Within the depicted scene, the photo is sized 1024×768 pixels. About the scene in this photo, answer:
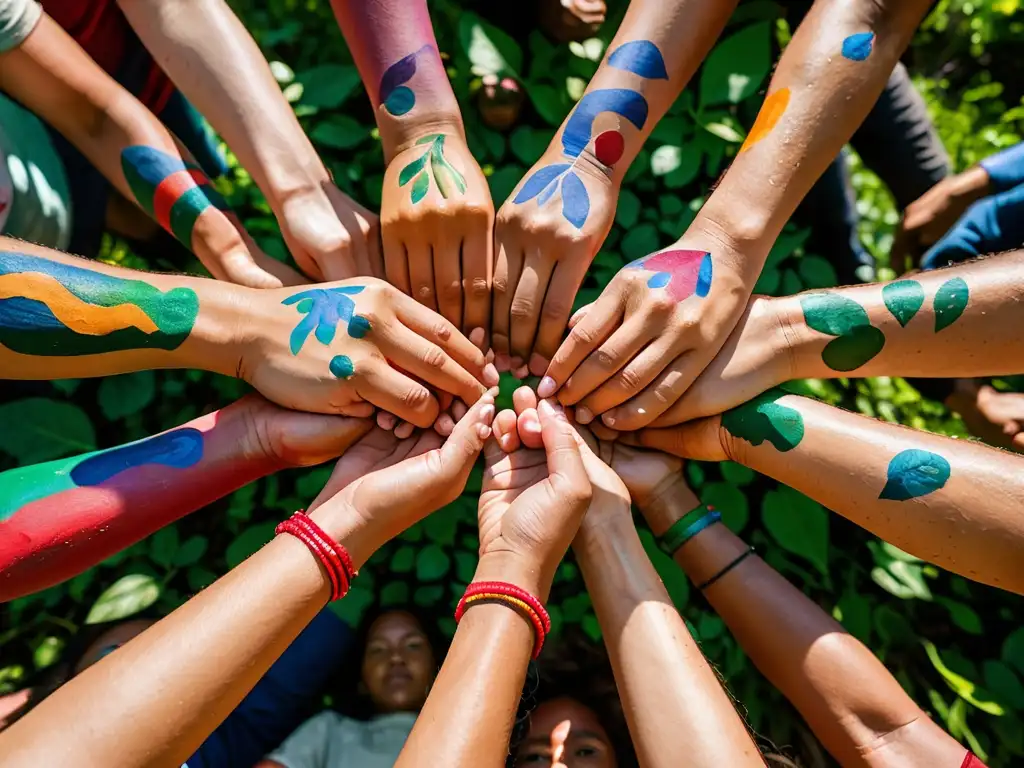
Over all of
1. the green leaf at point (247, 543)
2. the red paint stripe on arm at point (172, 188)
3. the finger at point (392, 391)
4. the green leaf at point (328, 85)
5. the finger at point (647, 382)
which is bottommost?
the finger at point (647, 382)

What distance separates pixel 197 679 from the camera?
2.75 ft

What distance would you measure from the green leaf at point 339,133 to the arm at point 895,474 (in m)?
1.07

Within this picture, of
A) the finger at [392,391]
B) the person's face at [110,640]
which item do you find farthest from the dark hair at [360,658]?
the finger at [392,391]

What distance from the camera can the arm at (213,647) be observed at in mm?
773

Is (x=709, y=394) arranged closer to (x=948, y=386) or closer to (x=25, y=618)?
(x=948, y=386)

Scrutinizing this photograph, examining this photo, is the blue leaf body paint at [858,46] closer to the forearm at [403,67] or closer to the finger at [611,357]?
the finger at [611,357]

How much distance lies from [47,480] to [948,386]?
1957 millimetres

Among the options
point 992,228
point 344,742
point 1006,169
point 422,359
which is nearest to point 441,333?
point 422,359

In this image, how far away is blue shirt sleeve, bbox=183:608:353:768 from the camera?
1.42 metres

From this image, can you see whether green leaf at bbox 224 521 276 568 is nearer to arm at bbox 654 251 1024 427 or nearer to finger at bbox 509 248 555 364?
finger at bbox 509 248 555 364

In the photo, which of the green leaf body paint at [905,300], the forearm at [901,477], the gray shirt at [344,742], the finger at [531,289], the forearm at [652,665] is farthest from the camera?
the gray shirt at [344,742]

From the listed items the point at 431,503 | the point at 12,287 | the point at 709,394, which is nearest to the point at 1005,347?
the point at 709,394

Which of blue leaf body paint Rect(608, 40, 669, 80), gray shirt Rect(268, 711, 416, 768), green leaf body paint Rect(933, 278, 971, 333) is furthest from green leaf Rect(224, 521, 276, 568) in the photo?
green leaf body paint Rect(933, 278, 971, 333)

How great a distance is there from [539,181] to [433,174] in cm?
19
